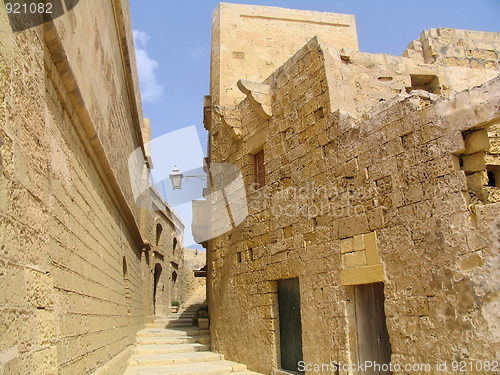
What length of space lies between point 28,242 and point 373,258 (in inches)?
154

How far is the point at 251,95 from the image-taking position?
7.30 meters

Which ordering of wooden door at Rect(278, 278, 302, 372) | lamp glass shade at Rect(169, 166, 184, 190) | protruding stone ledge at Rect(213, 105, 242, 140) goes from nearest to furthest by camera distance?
1. wooden door at Rect(278, 278, 302, 372)
2. protruding stone ledge at Rect(213, 105, 242, 140)
3. lamp glass shade at Rect(169, 166, 184, 190)

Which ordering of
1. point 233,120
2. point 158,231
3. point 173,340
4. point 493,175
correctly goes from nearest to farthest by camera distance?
point 493,175 → point 233,120 → point 173,340 → point 158,231

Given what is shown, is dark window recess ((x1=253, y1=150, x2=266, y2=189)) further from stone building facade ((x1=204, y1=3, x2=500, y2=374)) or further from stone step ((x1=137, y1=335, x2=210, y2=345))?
stone step ((x1=137, y1=335, x2=210, y2=345))

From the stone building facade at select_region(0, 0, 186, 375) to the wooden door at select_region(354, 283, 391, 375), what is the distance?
3.10 meters

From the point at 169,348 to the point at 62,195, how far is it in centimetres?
631

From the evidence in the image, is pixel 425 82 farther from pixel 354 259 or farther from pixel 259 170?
pixel 354 259

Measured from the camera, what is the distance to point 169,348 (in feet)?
28.8

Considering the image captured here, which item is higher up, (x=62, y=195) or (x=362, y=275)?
(x=62, y=195)

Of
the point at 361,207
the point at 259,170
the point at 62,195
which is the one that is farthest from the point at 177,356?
the point at 62,195

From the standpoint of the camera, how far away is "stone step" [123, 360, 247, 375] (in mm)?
6703

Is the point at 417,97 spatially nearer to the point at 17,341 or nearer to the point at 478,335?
the point at 478,335

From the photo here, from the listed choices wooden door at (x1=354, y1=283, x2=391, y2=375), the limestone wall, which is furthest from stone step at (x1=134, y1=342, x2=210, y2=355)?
the limestone wall

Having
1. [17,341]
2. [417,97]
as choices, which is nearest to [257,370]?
[417,97]
